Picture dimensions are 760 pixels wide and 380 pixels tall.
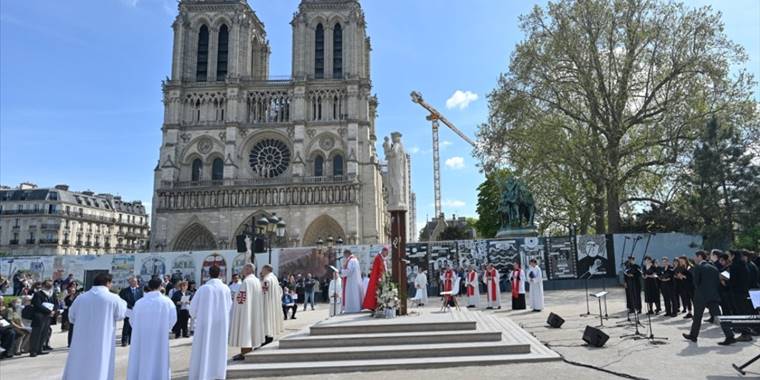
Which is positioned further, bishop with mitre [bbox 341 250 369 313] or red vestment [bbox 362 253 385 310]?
bishop with mitre [bbox 341 250 369 313]

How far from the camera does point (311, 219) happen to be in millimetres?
38750

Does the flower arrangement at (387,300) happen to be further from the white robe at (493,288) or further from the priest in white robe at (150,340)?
the white robe at (493,288)

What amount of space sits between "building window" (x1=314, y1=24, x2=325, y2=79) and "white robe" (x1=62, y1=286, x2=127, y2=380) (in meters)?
39.2

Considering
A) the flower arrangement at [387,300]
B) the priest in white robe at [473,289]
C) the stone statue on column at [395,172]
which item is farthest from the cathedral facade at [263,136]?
the flower arrangement at [387,300]

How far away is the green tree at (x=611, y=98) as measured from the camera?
21.7 m

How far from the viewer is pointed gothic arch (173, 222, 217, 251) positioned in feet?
130

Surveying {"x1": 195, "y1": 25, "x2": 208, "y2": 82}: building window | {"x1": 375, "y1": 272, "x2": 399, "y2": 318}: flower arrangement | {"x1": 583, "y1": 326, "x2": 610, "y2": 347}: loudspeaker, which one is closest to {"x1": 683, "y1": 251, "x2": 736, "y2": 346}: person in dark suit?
{"x1": 583, "y1": 326, "x2": 610, "y2": 347}: loudspeaker

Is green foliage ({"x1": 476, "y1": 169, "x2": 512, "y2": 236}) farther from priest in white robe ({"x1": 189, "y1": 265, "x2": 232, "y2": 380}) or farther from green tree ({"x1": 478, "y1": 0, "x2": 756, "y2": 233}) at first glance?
priest in white robe ({"x1": 189, "y1": 265, "x2": 232, "y2": 380})

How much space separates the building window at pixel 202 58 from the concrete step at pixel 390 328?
133ft

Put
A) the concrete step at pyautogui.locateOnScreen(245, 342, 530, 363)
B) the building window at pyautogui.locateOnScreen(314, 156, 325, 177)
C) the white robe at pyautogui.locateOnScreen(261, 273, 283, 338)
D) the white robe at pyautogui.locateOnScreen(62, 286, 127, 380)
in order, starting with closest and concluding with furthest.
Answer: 1. the white robe at pyautogui.locateOnScreen(62, 286, 127, 380)
2. the concrete step at pyautogui.locateOnScreen(245, 342, 530, 363)
3. the white robe at pyautogui.locateOnScreen(261, 273, 283, 338)
4. the building window at pyautogui.locateOnScreen(314, 156, 325, 177)

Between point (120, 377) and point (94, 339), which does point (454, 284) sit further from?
point (94, 339)

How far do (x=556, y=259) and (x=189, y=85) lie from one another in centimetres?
3459

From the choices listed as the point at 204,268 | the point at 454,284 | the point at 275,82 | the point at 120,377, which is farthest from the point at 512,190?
the point at 275,82

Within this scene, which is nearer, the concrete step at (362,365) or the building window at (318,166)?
the concrete step at (362,365)
